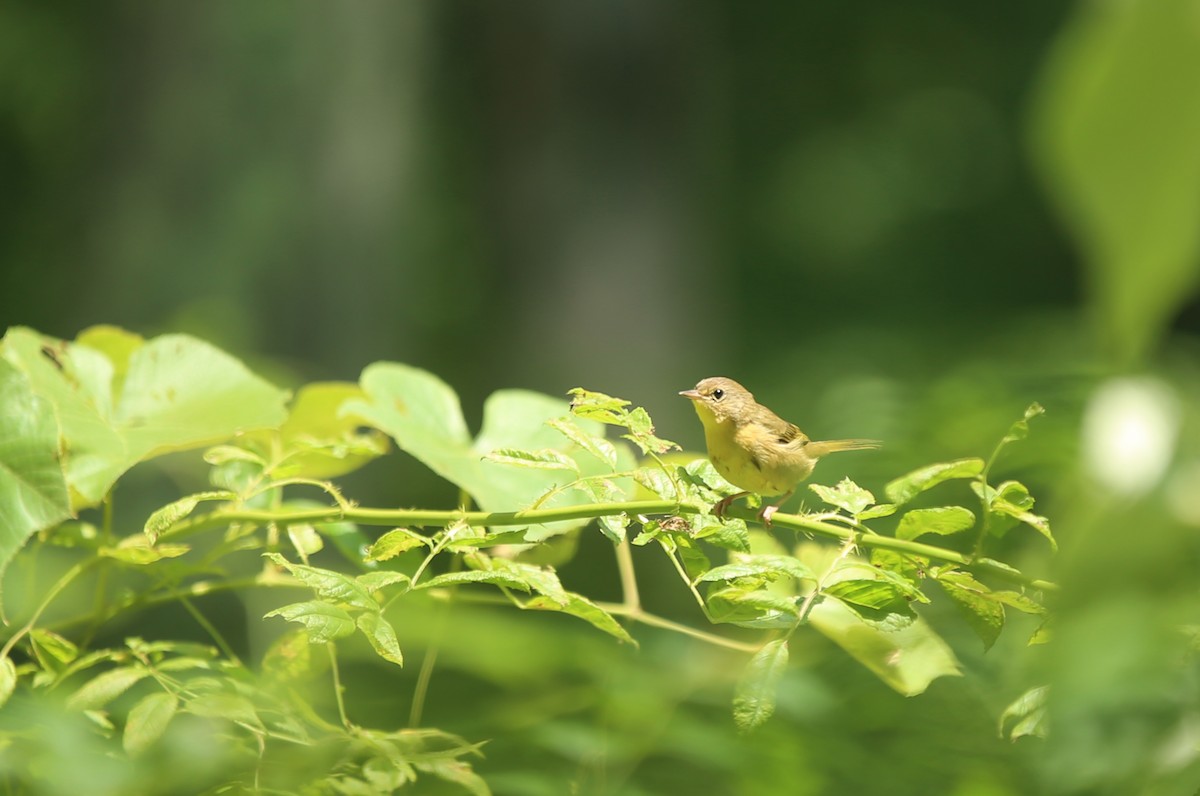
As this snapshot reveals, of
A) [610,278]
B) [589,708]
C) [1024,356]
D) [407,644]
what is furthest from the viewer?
[610,278]

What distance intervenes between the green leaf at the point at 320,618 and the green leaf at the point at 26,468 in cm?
10

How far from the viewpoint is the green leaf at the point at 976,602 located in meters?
0.35

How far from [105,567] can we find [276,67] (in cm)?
262

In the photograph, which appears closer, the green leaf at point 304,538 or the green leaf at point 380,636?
the green leaf at point 380,636

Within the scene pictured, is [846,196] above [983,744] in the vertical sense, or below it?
above

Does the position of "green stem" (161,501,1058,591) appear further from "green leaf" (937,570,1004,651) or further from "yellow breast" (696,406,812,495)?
"yellow breast" (696,406,812,495)

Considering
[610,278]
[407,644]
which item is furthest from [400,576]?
[610,278]

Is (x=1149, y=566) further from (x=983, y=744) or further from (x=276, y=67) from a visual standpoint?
(x=276, y=67)

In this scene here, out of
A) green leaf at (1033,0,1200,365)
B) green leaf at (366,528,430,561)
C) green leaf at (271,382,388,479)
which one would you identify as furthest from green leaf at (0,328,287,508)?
green leaf at (1033,0,1200,365)

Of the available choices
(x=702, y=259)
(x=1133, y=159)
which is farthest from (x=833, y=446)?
(x=702, y=259)

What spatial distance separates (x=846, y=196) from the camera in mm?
5570

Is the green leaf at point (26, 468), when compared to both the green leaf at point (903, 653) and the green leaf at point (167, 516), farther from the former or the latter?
the green leaf at point (903, 653)

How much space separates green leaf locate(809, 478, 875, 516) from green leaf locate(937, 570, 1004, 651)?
0.12 ft

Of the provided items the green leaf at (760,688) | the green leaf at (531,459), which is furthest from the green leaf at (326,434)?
the green leaf at (760,688)
